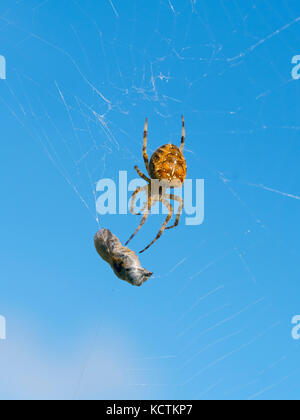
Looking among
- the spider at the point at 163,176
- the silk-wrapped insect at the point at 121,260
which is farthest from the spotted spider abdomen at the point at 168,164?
the silk-wrapped insect at the point at 121,260

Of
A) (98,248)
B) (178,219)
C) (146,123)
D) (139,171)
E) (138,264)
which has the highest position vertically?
(146,123)

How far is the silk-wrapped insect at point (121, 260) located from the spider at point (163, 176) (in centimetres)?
29

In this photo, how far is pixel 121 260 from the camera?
7.09m

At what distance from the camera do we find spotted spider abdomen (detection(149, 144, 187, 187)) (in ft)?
24.9

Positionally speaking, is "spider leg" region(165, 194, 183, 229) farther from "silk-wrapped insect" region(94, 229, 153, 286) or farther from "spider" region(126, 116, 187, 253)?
"silk-wrapped insect" region(94, 229, 153, 286)

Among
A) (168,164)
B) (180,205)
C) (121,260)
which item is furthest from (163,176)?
(121,260)

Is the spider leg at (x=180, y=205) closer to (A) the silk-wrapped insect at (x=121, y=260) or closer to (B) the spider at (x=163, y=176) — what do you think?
(B) the spider at (x=163, y=176)

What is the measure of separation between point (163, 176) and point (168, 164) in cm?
23

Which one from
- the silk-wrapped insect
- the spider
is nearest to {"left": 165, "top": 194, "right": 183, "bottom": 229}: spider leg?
the spider
